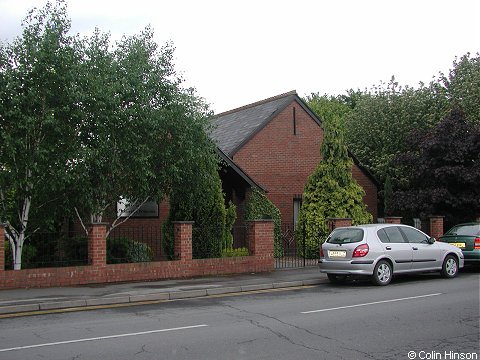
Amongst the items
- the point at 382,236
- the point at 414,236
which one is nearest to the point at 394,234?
the point at 382,236

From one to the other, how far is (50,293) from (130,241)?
512 cm

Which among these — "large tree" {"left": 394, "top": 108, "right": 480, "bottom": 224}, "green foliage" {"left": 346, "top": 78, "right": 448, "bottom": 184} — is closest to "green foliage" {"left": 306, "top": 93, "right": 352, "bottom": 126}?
"green foliage" {"left": 346, "top": 78, "right": 448, "bottom": 184}

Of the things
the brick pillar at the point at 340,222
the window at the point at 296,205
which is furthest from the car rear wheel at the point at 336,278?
the window at the point at 296,205

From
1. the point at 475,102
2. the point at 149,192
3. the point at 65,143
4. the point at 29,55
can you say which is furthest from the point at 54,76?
the point at 475,102

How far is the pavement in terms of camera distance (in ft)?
37.3

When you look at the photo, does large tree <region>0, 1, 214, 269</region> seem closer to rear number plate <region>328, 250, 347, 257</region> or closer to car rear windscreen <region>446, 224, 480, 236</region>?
rear number plate <region>328, 250, 347, 257</region>

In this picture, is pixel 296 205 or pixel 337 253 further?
pixel 296 205

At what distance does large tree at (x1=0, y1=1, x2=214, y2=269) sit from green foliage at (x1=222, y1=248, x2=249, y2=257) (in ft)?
10.5

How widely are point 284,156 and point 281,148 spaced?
0.38 m

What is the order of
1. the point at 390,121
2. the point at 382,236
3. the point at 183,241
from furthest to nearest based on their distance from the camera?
the point at 390,121 → the point at 183,241 → the point at 382,236

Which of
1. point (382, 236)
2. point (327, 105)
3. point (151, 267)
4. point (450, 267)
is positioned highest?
point (327, 105)

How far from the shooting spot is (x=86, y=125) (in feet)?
46.2

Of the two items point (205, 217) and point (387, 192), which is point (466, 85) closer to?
point (387, 192)

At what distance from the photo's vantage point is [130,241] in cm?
1759
